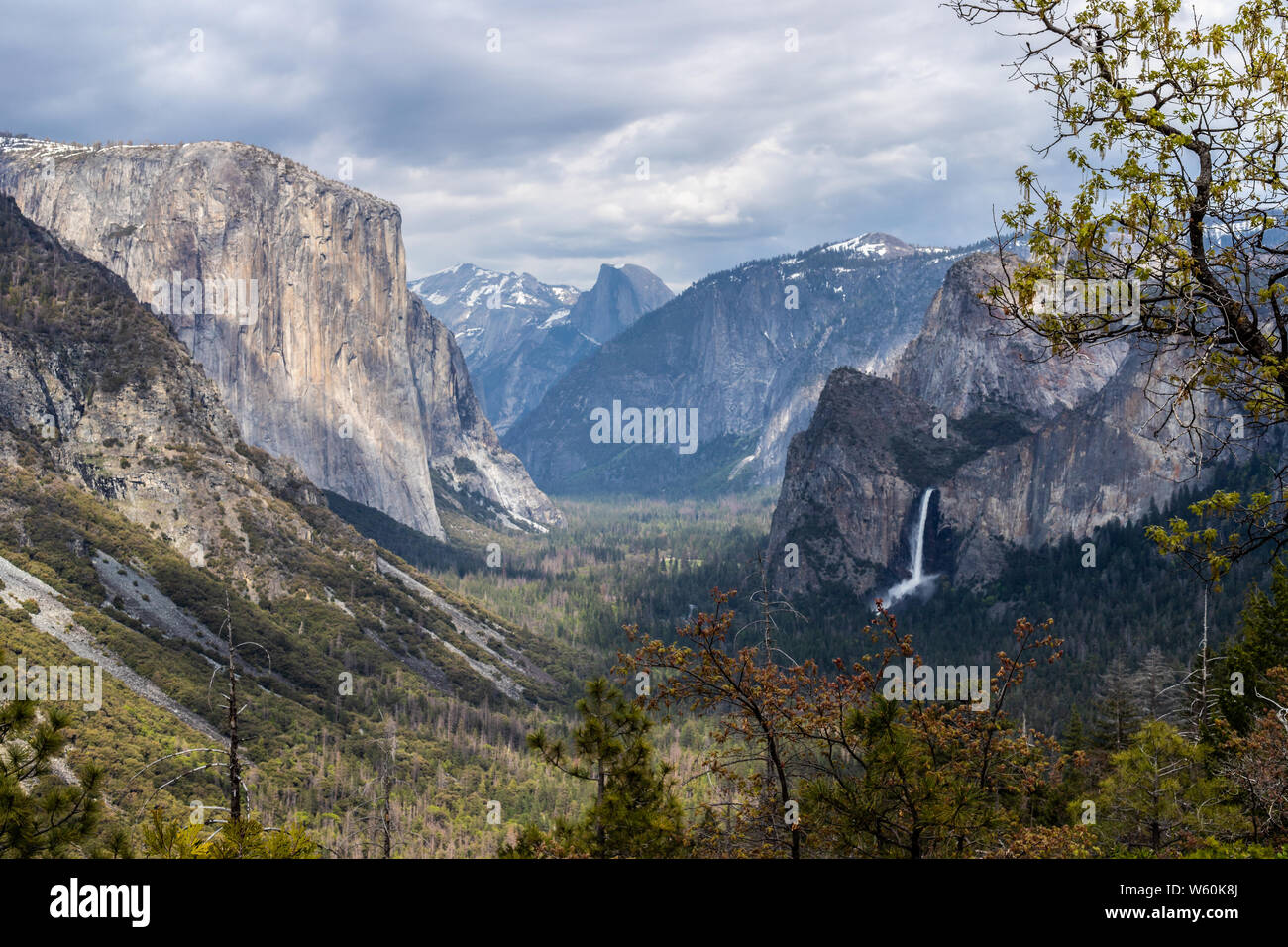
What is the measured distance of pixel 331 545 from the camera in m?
173

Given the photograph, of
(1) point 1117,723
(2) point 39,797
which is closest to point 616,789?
(2) point 39,797

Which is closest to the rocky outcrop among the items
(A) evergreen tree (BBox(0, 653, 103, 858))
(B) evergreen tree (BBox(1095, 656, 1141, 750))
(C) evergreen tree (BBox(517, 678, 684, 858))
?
(B) evergreen tree (BBox(1095, 656, 1141, 750))

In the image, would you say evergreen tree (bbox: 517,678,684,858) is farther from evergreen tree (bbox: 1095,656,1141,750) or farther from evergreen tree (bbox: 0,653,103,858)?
evergreen tree (bbox: 1095,656,1141,750)

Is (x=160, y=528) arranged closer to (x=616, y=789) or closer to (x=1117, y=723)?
(x=1117, y=723)

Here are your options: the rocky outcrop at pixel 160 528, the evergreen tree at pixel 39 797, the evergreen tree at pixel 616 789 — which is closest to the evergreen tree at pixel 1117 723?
the evergreen tree at pixel 616 789

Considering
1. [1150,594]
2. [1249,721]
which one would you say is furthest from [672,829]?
[1150,594]

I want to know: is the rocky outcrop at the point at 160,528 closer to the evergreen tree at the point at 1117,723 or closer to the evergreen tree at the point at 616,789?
the evergreen tree at the point at 1117,723

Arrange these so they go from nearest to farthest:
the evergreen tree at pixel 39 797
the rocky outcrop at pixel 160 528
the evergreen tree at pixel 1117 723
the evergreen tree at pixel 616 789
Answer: the evergreen tree at pixel 39 797 < the evergreen tree at pixel 616 789 < the evergreen tree at pixel 1117 723 < the rocky outcrop at pixel 160 528

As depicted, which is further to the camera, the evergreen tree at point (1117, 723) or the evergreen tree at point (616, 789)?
the evergreen tree at point (1117, 723)

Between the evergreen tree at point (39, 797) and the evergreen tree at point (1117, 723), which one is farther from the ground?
the evergreen tree at point (39, 797)

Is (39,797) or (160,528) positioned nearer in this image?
(39,797)

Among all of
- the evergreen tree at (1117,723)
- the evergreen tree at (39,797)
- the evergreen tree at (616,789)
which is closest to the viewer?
the evergreen tree at (39,797)
